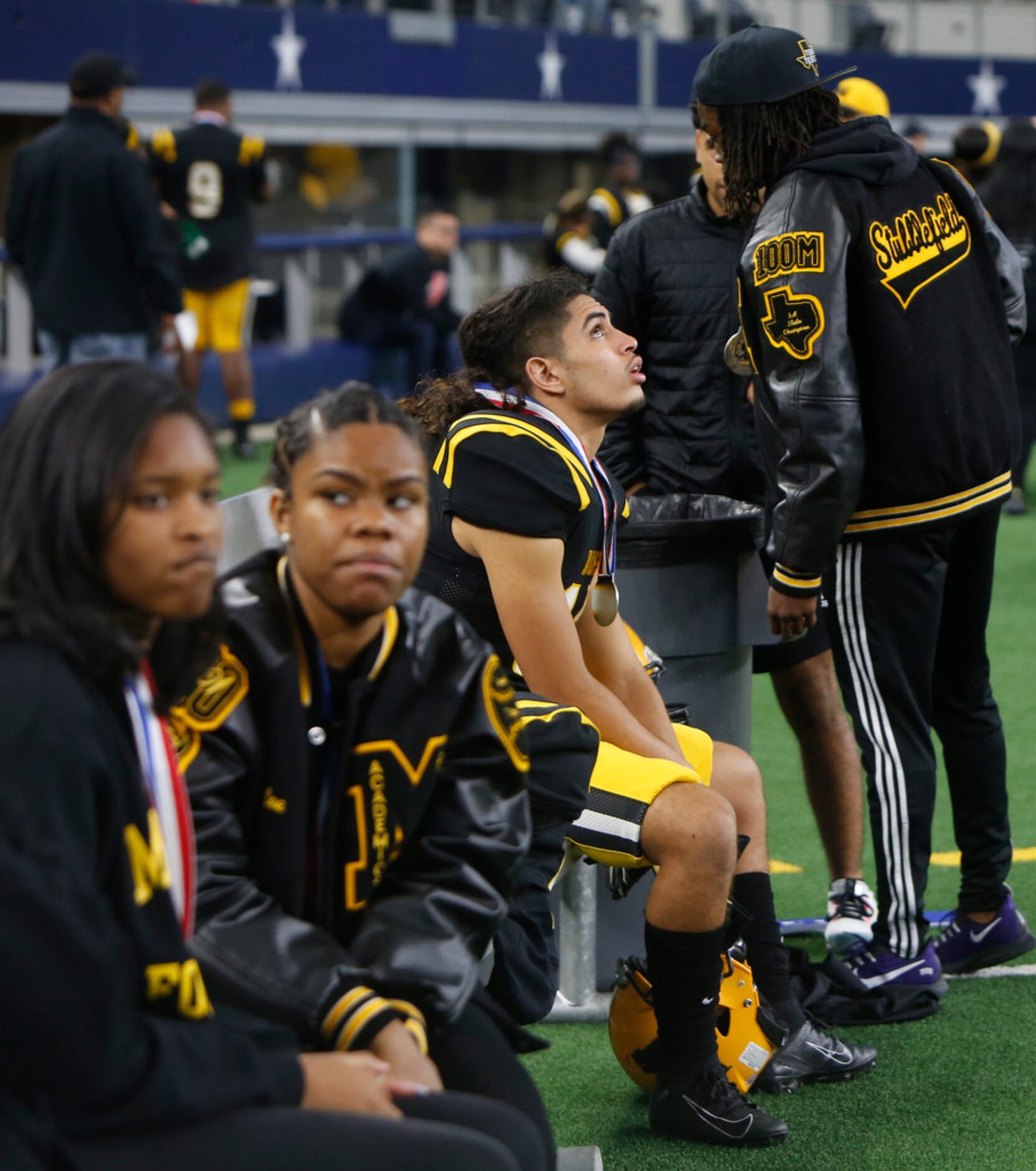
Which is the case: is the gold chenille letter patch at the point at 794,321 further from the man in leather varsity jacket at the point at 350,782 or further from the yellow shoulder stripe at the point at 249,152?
the yellow shoulder stripe at the point at 249,152

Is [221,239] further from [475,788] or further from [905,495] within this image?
[475,788]

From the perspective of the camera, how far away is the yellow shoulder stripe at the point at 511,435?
2775 mm

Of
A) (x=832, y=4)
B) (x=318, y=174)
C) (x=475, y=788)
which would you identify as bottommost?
(x=475, y=788)

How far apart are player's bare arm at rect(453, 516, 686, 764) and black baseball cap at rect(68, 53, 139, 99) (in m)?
5.93

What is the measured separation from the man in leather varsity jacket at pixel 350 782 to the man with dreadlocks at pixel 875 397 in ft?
4.20

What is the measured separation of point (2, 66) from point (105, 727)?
1285 centimetres

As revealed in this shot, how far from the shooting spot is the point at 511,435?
9.12 feet

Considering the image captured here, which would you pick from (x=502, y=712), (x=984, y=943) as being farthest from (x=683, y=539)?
(x=502, y=712)

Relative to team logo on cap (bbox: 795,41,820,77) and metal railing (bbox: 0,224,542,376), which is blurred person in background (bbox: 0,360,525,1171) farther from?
metal railing (bbox: 0,224,542,376)

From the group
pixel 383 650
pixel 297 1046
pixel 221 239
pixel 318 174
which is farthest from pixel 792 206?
pixel 318 174

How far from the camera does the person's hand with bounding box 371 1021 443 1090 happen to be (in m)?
1.81

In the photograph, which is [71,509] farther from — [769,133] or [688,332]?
[688,332]

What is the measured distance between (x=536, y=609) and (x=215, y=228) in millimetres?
8414

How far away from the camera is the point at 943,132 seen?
75.0ft
